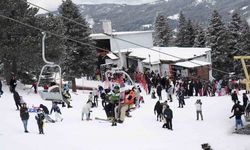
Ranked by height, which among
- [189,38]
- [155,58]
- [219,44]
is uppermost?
[189,38]

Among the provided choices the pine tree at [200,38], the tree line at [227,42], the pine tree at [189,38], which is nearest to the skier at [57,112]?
the tree line at [227,42]

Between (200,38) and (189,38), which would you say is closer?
(200,38)

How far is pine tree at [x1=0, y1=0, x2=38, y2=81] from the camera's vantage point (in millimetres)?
32969

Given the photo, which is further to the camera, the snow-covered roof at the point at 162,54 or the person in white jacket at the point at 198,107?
the snow-covered roof at the point at 162,54

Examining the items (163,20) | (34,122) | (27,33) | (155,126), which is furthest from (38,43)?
(163,20)

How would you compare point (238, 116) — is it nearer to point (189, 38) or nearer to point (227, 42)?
point (227, 42)

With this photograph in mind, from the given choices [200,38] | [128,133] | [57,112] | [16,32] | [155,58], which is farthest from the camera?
[200,38]

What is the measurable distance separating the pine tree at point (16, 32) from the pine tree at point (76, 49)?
673 centimetres

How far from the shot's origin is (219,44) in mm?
54656

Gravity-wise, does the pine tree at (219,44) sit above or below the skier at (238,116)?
above

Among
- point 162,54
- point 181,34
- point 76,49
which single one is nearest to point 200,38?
point 181,34

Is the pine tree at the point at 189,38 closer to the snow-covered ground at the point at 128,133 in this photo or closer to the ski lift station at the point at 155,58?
the ski lift station at the point at 155,58

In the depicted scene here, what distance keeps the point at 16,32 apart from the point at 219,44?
2898cm

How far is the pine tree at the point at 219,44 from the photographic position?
5438 centimetres
